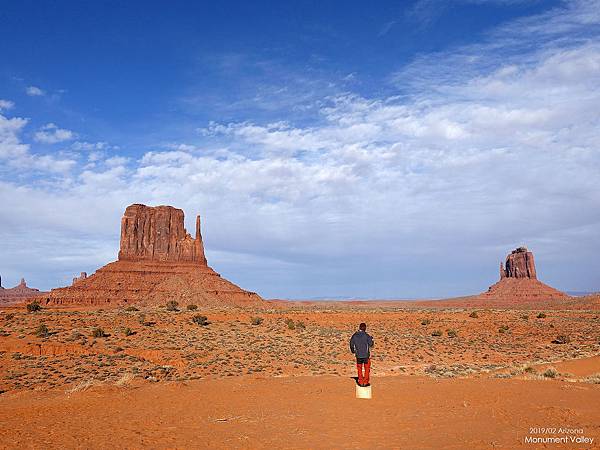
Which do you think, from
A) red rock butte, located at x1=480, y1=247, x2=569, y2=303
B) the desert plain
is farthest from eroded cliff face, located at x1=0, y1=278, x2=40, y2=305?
red rock butte, located at x1=480, y1=247, x2=569, y2=303

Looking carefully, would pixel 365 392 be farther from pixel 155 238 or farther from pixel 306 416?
pixel 155 238

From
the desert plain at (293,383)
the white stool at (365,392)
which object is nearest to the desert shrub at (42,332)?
the desert plain at (293,383)

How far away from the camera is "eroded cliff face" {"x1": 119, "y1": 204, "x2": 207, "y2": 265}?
100 meters

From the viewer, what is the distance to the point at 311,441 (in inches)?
373

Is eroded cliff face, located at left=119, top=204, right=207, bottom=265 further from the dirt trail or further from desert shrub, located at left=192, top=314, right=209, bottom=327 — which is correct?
the dirt trail

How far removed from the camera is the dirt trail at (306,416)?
945cm

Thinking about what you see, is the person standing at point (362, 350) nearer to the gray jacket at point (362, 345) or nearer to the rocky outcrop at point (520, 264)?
the gray jacket at point (362, 345)

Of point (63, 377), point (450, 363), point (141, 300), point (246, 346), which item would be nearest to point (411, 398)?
point (450, 363)

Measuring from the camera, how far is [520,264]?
144500mm

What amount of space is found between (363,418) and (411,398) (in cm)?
319

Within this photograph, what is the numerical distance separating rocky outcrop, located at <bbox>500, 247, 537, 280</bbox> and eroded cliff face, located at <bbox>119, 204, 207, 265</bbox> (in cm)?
9983

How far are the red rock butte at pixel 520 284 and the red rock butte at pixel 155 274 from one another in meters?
78.5

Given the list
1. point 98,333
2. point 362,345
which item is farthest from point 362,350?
point 98,333

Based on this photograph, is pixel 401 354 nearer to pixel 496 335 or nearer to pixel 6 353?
pixel 496 335
